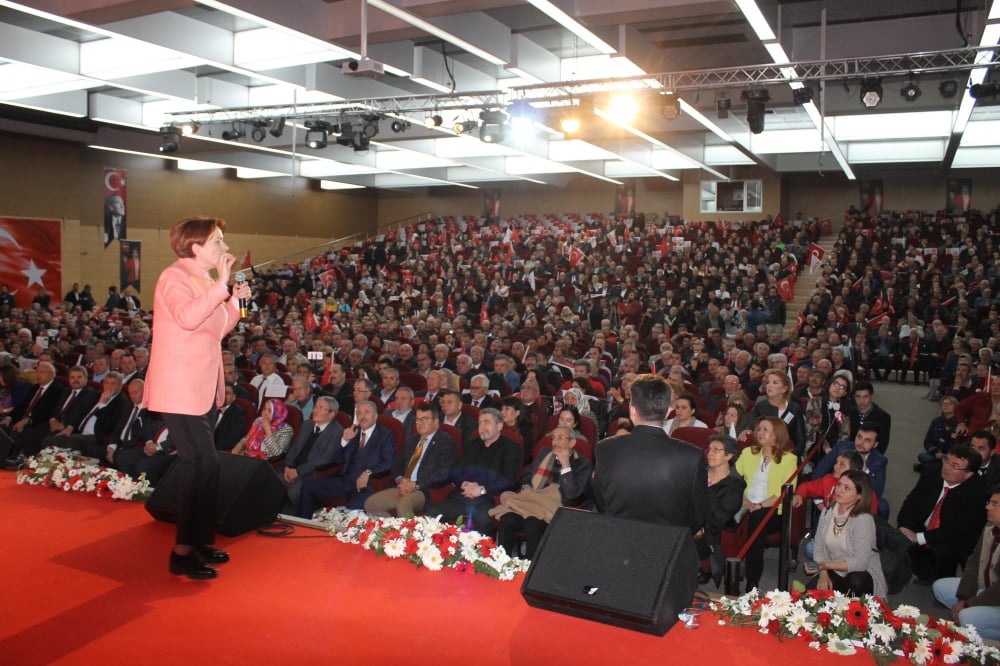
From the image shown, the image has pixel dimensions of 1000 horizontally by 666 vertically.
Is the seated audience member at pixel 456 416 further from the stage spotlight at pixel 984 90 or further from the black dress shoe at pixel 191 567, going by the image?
the stage spotlight at pixel 984 90

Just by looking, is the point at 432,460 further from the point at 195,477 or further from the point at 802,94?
the point at 802,94

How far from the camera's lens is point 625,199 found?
83.8 ft

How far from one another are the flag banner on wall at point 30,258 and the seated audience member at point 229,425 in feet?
48.0

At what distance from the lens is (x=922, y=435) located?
9391 millimetres

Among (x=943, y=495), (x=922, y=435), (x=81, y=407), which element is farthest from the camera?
(x=922, y=435)

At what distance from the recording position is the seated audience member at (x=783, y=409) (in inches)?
236

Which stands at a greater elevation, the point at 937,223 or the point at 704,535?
the point at 937,223

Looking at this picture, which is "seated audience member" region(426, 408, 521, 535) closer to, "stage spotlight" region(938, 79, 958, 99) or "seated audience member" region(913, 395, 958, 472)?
"seated audience member" region(913, 395, 958, 472)

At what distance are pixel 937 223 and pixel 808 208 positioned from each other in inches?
210

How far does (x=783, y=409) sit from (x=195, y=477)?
4436mm

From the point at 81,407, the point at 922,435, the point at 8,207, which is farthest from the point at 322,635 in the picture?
the point at 8,207

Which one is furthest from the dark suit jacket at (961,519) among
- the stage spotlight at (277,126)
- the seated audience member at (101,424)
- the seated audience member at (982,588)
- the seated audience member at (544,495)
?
the stage spotlight at (277,126)

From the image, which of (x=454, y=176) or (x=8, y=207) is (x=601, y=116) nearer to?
(x=454, y=176)

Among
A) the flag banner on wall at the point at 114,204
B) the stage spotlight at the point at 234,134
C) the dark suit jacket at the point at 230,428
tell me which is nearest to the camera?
the dark suit jacket at the point at 230,428
